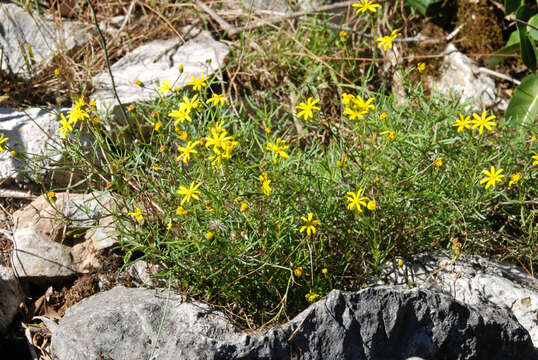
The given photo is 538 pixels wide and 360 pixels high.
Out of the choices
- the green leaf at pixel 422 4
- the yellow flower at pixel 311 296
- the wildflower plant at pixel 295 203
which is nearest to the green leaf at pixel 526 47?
the green leaf at pixel 422 4

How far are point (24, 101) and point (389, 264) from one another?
2.63 metres

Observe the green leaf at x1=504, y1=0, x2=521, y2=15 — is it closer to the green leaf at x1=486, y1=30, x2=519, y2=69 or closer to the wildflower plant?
the green leaf at x1=486, y1=30, x2=519, y2=69

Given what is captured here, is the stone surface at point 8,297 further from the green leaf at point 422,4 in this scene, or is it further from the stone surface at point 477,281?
the green leaf at point 422,4

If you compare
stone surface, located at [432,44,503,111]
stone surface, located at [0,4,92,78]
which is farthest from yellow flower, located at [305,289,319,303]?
stone surface, located at [0,4,92,78]

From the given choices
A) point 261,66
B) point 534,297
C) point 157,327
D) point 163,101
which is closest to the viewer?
point 157,327

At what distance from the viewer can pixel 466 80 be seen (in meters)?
3.75

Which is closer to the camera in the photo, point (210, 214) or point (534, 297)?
point (210, 214)

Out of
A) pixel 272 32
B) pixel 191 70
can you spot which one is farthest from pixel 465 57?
pixel 191 70

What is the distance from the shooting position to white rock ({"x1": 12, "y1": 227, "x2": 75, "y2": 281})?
2592 mm

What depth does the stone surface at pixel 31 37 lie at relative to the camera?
366 centimetres

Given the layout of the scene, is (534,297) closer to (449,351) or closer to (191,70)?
(449,351)

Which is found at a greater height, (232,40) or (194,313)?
(232,40)

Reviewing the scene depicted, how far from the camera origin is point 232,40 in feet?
12.9

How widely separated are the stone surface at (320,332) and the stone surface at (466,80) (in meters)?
1.96
